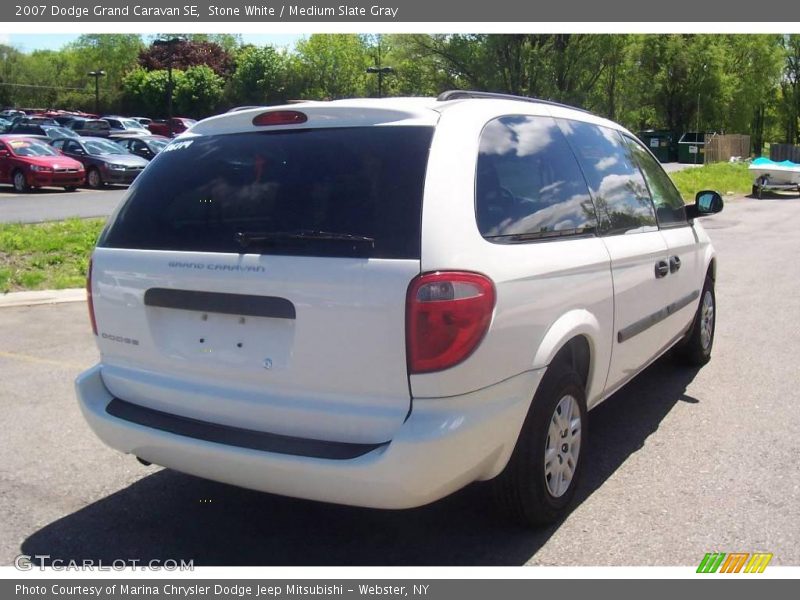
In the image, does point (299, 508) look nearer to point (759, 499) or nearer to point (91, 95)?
point (759, 499)

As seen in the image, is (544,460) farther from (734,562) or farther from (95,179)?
(95,179)

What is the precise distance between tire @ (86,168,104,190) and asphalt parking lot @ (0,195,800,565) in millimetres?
20646

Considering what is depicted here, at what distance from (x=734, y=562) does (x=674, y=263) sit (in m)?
2.14

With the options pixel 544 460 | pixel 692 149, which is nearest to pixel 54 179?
pixel 544 460

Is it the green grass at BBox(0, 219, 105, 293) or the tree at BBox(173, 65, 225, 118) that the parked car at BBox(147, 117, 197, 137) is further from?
the green grass at BBox(0, 219, 105, 293)

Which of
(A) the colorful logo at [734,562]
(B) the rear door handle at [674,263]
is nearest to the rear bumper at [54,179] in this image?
(B) the rear door handle at [674,263]

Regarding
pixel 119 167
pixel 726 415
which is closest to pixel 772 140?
pixel 119 167

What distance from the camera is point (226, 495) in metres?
4.13

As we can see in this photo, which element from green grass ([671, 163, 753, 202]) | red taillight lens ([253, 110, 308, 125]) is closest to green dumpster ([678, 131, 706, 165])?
green grass ([671, 163, 753, 202])

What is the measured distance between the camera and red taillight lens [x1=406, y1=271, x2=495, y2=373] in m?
2.94

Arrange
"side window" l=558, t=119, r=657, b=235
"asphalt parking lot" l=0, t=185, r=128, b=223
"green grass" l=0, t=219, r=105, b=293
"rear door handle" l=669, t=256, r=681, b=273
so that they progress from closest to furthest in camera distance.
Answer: "side window" l=558, t=119, r=657, b=235 < "rear door handle" l=669, t=256, r=681, b=273 < "green grass" l=0, t=219, r=105, b=293 < "asphalt parking lot" l=0, t=185, r=128, b=223

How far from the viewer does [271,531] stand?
3.73 metres

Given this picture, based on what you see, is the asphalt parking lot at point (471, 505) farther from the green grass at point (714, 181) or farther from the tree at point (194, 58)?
the tree at point (194, 58)

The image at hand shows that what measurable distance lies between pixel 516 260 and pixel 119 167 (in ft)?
78.4
